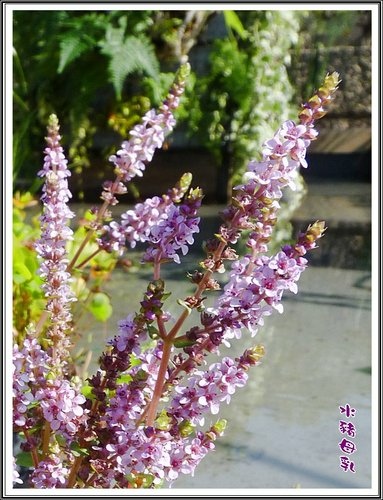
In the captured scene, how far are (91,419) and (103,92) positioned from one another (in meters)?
5.39

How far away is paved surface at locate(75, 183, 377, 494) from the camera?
2.26 meters

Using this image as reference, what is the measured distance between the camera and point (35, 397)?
1061 mm

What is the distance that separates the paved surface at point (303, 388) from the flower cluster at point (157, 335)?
28 cm

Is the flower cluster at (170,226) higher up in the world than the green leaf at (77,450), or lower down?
higher up

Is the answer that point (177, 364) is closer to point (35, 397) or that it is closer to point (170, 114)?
point (35, 397)

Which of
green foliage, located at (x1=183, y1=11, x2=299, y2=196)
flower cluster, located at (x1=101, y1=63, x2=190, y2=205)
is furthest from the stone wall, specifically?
flower cluster, located at (x1=101, y1=63, x2=190, y2=205)

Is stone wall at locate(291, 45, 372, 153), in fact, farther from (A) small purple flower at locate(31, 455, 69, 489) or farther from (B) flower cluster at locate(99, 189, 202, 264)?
(A) small purple flower at locate(31, 455, 69, 489)

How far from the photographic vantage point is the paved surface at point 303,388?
2.26 m

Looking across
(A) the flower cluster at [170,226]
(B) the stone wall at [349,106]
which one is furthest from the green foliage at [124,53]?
(A) the flower cluster at [170,226]

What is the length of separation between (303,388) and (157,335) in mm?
1960

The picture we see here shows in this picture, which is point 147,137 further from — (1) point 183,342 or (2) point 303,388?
(2) point 303,388

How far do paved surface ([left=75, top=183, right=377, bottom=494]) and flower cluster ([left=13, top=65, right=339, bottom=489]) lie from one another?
0.92 ft

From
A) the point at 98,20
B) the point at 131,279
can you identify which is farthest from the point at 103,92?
the point at 131,279

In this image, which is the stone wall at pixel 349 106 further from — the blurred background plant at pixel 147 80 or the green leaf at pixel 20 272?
the green leaf at pixel 20 272
